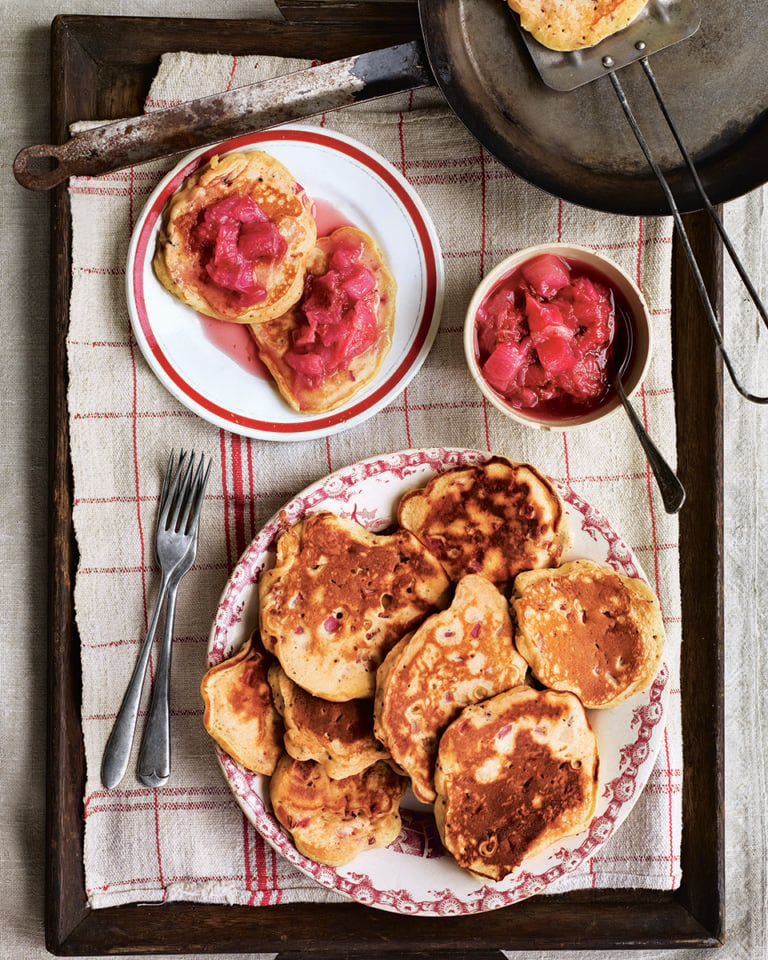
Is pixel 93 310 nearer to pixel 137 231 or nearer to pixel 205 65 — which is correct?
pixel 137 231

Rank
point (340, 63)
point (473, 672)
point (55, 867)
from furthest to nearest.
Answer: point (55, 867) → point (473, 672) → point (340, 63)

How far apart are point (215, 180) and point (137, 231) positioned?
20cm

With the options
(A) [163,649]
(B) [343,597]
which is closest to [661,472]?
(B) [343,597]

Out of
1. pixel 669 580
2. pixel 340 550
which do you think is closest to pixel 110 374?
pixel 340 550

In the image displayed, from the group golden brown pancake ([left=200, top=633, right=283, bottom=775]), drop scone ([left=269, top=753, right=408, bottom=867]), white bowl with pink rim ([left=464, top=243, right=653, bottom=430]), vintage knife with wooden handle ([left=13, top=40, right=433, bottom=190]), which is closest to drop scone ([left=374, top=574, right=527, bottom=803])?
drop scone ([left=269, top=753, right=408, bottom=867])

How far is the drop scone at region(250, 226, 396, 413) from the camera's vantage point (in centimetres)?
192

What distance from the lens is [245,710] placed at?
1873 millimetres

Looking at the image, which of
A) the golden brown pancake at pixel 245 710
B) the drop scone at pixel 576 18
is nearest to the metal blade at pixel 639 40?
the drop scone at pixel 576 18

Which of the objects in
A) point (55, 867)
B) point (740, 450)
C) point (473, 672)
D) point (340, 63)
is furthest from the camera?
point (740, 450)

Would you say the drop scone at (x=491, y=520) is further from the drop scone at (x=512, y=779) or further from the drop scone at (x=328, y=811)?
the drop scone at (x=328, y=811)

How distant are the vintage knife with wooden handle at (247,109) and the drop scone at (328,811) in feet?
4.19

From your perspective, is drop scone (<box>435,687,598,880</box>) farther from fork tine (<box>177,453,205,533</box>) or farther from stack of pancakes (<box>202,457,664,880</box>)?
fork tine (<box>177,453,205,533</box>)

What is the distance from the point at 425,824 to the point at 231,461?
3.03ft

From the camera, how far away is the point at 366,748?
1844mm
